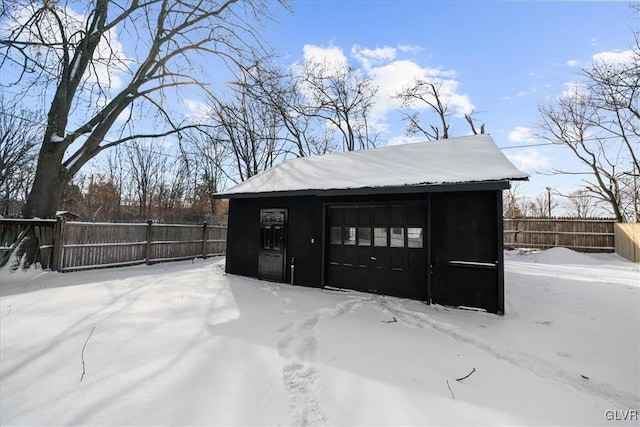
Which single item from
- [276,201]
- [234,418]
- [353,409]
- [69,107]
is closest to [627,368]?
[353,409]

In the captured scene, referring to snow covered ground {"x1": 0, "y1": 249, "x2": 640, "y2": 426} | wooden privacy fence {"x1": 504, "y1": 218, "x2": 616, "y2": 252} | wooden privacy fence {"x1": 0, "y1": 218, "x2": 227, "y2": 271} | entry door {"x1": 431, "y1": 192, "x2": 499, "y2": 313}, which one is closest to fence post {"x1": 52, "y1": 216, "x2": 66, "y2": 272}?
wooden privacy fence {"x1": 0, "y1": 218, "x2": 227, "y2": 271}

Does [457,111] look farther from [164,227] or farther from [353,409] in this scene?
[353,409]

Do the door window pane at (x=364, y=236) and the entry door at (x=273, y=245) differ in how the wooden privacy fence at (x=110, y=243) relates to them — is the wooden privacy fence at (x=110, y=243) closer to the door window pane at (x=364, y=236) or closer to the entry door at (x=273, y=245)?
the entry door at (x=273, y=245)

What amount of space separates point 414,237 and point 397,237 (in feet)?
1.23

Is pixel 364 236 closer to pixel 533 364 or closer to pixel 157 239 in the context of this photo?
pixel 533 364

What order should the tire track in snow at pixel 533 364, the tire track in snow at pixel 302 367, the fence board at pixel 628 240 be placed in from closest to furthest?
the tire track in snow at pixel 302 367, the tire track in snow at pixel 533 364, the fence board at pixel 628 240

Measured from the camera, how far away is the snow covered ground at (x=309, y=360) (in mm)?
2434

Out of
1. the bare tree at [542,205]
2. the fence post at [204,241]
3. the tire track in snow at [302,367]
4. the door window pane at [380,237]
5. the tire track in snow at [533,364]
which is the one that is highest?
the bare tree at [542,205]

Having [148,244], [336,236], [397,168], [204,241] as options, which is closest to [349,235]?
[336,236]

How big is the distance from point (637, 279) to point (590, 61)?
26.5ft

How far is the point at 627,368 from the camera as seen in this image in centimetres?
334

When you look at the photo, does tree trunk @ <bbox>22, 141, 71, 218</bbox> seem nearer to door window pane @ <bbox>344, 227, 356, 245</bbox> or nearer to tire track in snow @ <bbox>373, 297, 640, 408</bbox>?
door window pane @ <bbox>344, 227, 356, 245</bbox>

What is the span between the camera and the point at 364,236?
22.6 ft

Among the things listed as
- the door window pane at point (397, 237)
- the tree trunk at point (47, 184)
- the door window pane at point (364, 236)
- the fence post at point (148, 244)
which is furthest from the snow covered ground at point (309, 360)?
the fence post at point (148, 244)
